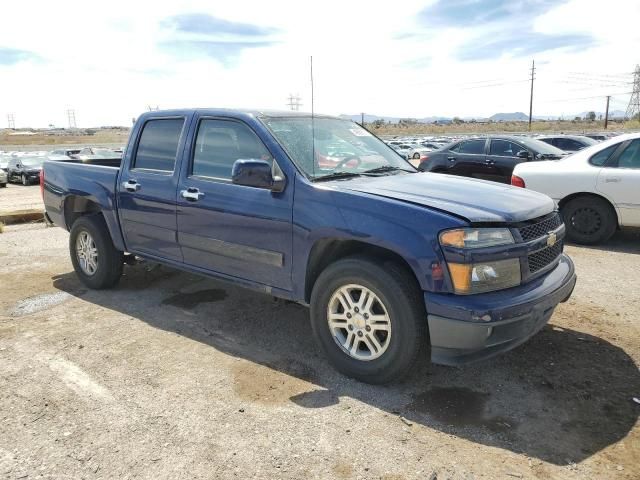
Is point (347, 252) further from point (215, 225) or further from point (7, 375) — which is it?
point (7, 375)

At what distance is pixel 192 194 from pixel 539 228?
2.63 metres

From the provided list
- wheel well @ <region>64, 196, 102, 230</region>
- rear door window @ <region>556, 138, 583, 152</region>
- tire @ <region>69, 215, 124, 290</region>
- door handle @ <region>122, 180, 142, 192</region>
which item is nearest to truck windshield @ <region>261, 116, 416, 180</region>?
door handle @ <region>122, 180, 142, 192</region>

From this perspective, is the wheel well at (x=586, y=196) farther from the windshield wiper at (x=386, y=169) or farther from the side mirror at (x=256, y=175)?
the side mirror at (x=256, y=175)

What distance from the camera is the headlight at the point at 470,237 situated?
3104 mm

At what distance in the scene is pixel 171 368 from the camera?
3.87m

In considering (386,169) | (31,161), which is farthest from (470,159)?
(31,161)

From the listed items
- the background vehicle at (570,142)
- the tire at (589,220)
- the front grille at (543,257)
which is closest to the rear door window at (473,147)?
the tire at (589,220)

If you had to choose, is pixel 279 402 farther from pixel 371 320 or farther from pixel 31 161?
pixel 31 161

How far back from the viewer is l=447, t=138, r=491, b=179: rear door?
439 inches

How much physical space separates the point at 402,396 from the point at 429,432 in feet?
1.39

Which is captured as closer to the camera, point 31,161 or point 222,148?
point 222,148

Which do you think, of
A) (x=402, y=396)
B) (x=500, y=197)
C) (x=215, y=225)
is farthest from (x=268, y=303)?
(x=500, y=197)

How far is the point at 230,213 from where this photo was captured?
4098 mm

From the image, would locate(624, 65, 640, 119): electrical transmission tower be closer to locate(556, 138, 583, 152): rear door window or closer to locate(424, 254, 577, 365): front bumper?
locate(556, 138, 583, 152): rear door window
